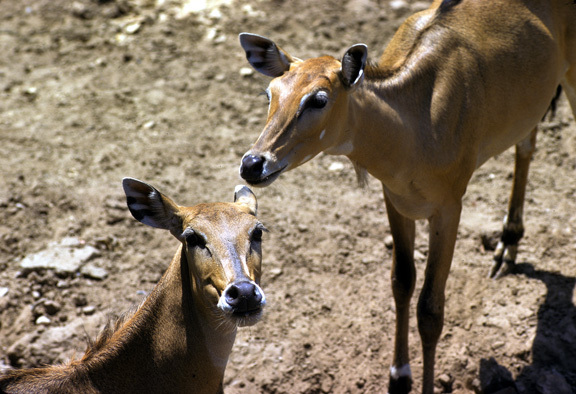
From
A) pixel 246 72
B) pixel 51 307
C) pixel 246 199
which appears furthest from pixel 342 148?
pixel 246 72

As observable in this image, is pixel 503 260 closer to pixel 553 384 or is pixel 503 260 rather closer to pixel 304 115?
pixel 553 384

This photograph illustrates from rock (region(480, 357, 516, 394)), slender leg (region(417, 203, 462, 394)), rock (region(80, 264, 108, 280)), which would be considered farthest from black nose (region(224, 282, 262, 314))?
rock (region(80, 264, 108, 280))

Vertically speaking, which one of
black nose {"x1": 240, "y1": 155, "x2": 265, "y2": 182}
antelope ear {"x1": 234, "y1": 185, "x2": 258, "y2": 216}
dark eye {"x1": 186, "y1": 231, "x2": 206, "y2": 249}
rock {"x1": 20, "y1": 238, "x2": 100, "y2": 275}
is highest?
black nose {"x1": 240, "y1": 155, "x2": 265, "y2": 182}

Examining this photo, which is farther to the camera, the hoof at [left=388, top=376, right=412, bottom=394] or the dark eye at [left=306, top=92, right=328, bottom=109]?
the hoof at [left=388, top=376, right=412, bottom=394]

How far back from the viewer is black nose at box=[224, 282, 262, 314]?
15.9 feet

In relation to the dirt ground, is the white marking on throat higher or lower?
higher

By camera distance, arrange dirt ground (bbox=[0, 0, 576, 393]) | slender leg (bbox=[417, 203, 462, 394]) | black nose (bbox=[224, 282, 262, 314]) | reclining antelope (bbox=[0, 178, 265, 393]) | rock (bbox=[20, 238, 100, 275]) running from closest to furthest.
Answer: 1. black nose (bbox=[224, 282, 262, 314])
2. reclining antelope (bbox=[0, 178, 265, 393])
3. slender leg (bbox=[417, 203, 462, 394])
4. dirt ground (bbox=[0, 0, 576, 393])
5. rock (bbox=[20, 238, 100, 275])

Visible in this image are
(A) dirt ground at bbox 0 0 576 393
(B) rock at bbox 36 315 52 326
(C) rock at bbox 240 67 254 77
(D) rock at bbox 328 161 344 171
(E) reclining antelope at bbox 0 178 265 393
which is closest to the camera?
(E) reclining antelope at bbox 0 178 265 393

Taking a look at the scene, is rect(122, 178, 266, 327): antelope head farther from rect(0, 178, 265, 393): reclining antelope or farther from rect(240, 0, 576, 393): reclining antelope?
rect(240, 0, 576, 393): reclining antelope

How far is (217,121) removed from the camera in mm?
10242

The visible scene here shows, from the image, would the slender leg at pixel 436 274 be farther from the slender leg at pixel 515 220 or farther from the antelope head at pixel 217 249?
the antelope head at pixel 217 249

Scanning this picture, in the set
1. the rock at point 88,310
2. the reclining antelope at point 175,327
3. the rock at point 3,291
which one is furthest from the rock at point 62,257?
the reclining antelope at point 175,327

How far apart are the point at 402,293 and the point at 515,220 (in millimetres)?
1904

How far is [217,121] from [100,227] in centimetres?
252
